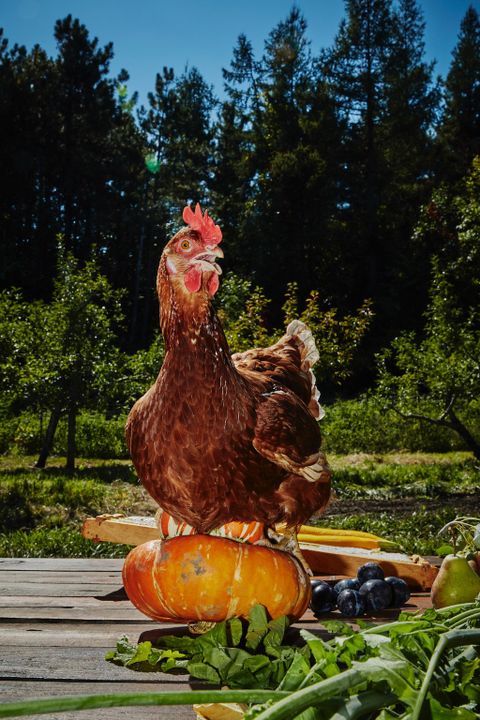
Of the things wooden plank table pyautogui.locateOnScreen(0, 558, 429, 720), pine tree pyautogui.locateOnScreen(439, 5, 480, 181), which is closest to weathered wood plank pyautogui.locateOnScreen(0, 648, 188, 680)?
wooden plank table pyautogui.locateOnScreen(0, 558, 429, 720)

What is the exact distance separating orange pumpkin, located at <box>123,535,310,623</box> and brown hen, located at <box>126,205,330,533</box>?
14cm

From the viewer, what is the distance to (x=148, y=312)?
25.1 m

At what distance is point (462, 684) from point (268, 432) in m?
0.99

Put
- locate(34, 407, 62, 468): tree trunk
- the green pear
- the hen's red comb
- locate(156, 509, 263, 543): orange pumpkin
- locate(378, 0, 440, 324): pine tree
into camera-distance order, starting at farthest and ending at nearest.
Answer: locate(378, 0, 440, 324): pine tree → locate(34, 407, 62, 468): tree trunk → the hen's red comb → locate(156, 509, 263, 543): orange pumpkin → the green pear

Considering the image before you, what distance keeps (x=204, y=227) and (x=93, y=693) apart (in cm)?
131

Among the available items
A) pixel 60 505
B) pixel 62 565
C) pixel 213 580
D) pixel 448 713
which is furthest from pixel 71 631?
pixel 60 505

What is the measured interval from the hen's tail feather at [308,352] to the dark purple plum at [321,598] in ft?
2.34

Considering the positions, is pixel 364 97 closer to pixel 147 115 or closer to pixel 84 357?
pixel 147 115

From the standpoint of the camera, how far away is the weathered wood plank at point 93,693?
1.21 meters

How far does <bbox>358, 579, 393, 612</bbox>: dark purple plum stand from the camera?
2.05 m

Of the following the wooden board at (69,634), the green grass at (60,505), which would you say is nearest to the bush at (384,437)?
the green grass at (60,505)

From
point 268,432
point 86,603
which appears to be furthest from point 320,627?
point 86,603

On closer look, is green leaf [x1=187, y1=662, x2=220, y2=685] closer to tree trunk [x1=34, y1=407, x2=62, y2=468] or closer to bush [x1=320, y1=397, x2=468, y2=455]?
tree trunk [x1=34, y1=407, x2=62, y2=468]

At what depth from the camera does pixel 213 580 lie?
1.65 m
